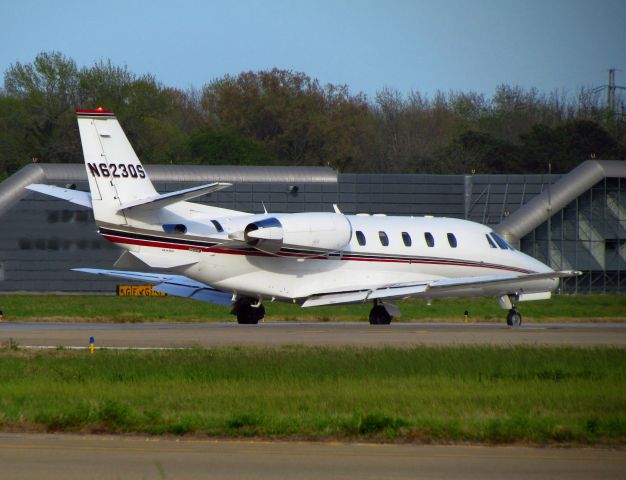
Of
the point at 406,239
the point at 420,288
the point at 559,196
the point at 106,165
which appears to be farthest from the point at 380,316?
the point at 559,196

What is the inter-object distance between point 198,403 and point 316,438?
2.95m

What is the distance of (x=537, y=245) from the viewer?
2210 inches

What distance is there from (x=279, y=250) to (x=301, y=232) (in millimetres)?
781

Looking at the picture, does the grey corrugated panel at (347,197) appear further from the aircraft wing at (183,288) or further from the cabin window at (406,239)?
the aircraft wing at (183,288)

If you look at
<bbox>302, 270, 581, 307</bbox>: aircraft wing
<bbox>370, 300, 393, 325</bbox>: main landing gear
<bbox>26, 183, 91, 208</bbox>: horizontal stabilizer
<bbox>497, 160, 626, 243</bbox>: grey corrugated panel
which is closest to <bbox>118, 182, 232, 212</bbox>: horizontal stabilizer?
<bbox>26, 183, 91, 208</bbox>: horizontal stabilizer

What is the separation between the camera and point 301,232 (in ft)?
104

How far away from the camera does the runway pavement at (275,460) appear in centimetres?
1095

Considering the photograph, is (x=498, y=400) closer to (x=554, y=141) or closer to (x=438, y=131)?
(x=554, y=141)

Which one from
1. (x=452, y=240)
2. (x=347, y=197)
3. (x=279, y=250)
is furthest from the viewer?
(x=347, y=197)

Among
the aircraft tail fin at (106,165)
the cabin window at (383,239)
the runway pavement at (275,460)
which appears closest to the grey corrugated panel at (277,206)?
the cabin window at (383,239)

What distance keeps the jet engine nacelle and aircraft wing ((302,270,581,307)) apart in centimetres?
138

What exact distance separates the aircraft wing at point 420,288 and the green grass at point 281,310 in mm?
4179

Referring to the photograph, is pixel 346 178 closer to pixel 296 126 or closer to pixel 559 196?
pixel 559 196

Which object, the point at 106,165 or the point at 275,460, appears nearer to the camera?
the point at 275,460
